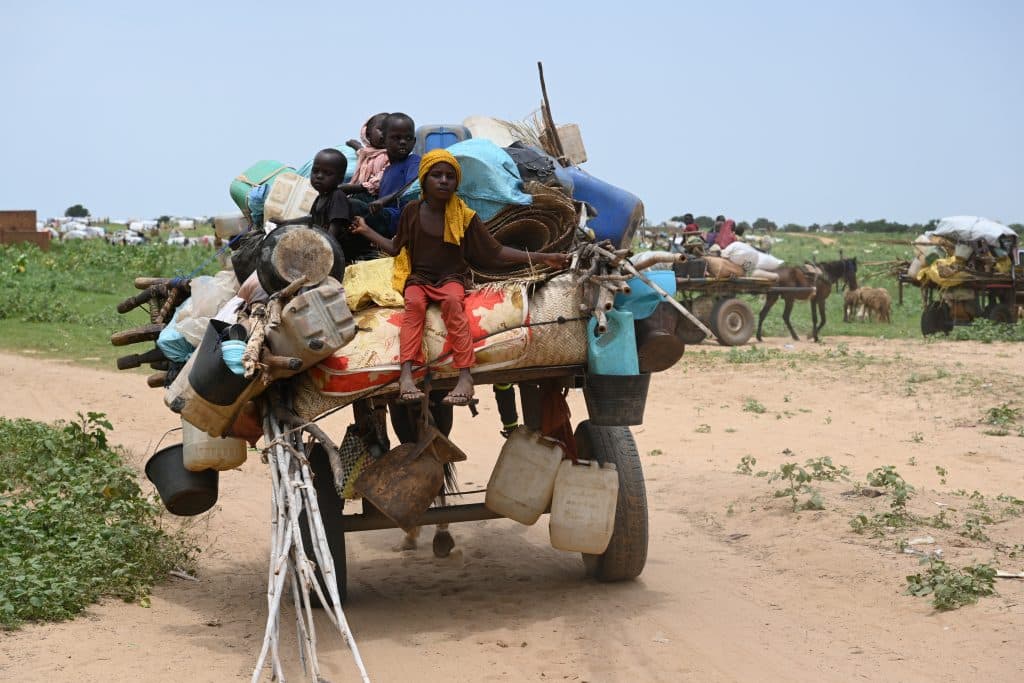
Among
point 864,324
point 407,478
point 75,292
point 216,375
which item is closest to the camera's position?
point 216,375

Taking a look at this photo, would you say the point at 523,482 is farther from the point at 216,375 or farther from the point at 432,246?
the point at 216,375

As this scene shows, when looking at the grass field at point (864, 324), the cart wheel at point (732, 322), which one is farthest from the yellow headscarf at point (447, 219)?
the cart wheel at point (732, 322)

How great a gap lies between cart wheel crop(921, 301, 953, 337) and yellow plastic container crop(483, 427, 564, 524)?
1763 cm

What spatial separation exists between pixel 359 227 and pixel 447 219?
19.5 inches

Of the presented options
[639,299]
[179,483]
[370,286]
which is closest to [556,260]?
[639,299]

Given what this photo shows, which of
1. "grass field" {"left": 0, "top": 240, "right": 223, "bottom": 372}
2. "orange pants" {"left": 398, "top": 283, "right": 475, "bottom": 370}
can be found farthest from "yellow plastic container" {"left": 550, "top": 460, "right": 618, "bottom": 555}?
"grass field" {"left": 0, "top": 240, "right": 223, "bottom": 372}

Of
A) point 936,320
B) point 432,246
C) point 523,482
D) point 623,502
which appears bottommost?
point 936,320

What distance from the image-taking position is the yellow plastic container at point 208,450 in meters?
5.87

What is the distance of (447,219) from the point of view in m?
5.47

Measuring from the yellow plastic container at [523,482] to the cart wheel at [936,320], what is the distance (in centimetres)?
1763

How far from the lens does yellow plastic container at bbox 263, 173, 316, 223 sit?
6.02m

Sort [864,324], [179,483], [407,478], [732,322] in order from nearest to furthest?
[407,478], [179,483], [732,322], [864,324]

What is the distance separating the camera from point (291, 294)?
4977 millimetres

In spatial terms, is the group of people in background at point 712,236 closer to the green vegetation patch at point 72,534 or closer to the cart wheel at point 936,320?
the cart wheel at point 936,320
